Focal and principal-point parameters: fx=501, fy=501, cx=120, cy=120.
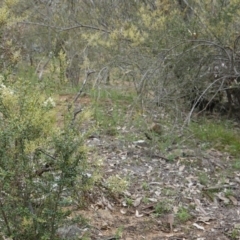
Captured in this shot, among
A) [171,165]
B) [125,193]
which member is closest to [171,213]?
[125,193]

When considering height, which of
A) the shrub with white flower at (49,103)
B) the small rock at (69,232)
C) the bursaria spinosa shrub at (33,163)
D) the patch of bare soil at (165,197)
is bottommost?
the patch of bare soil at (165,197)

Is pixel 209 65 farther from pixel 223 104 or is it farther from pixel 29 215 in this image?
pixel 29 215

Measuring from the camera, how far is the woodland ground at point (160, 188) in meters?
4.76

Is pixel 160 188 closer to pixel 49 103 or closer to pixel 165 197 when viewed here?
pixel 165 197

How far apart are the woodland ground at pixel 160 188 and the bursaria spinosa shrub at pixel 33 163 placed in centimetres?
40

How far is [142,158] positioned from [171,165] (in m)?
0.39

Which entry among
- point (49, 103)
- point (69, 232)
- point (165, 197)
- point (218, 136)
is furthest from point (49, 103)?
point (218, 136)

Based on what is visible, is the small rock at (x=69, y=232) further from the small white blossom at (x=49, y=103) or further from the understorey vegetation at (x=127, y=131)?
the small white blossom at (x=49, y=103)

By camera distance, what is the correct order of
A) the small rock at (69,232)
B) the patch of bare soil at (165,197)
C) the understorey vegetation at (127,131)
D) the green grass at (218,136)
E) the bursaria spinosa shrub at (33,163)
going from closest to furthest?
the bursaria spinosa shrub at (33,163), the understorey vegetation at (127,131), the small rock at (69,232), the patch of bare soil at (165,197), the green grass at (218,136)

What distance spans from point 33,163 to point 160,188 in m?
2.52

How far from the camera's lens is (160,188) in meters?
5.62

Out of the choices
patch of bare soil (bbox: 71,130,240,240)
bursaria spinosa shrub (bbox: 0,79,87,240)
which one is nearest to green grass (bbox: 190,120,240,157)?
patch of bare soil (bbox: 71,130,240,240)

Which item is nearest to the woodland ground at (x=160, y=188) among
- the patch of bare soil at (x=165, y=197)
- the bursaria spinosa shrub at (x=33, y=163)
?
the patch of bare soil at (x=165, y=197)

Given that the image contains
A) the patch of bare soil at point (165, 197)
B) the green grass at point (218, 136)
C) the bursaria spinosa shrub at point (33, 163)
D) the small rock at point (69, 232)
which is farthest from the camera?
the green grass at point (218, 136)
